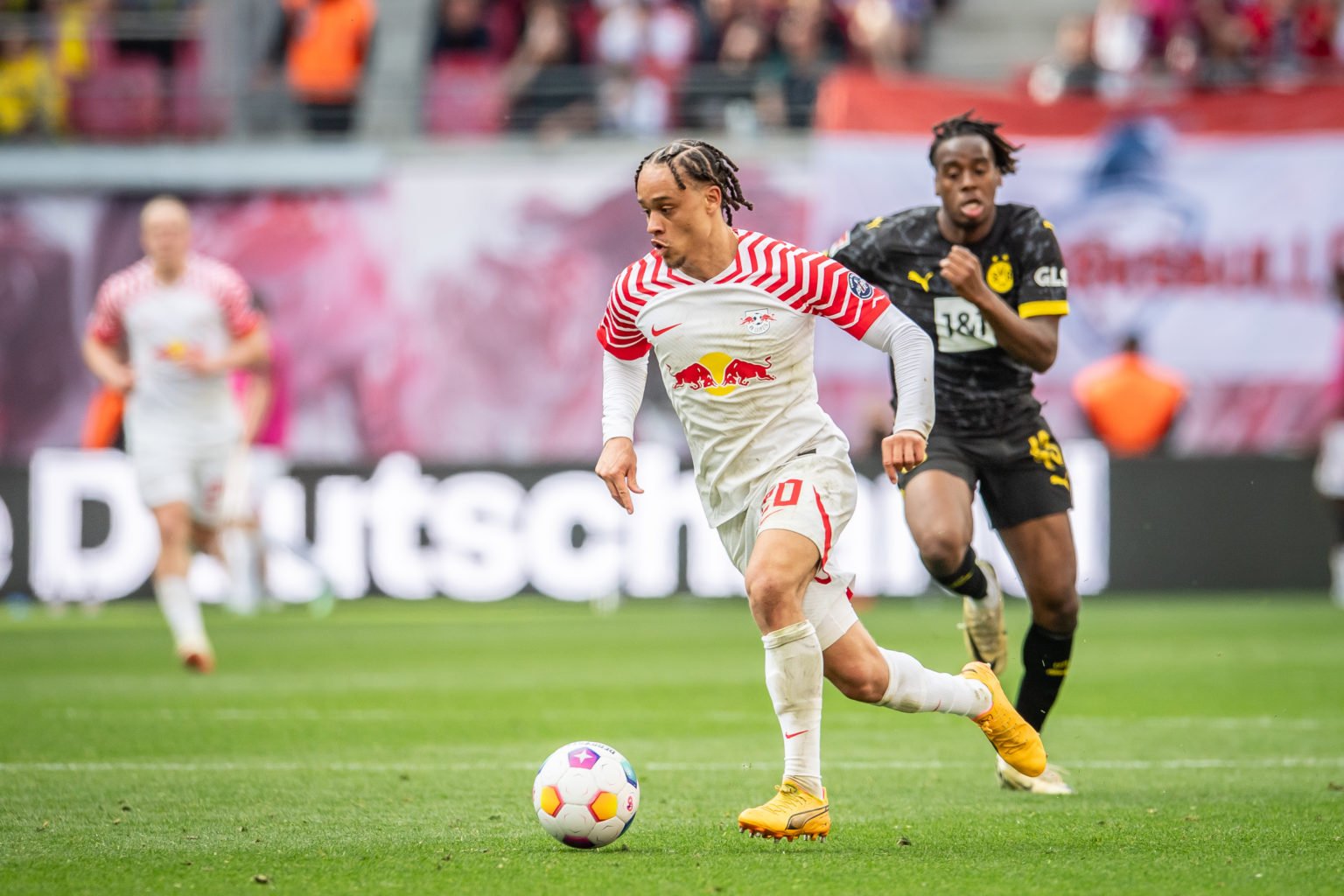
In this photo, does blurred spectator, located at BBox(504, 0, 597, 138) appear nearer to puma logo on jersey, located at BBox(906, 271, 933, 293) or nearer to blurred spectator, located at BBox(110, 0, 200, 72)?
blurred spectator, located at BBox(110, 0, 200, 72)

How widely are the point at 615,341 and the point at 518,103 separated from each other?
15.6 m

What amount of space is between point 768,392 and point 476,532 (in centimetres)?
1124

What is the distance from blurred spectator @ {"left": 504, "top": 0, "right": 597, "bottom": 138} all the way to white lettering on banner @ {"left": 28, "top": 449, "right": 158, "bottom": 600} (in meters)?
6.40

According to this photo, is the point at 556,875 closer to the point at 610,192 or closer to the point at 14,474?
the point at 14,474

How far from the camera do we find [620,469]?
19.2ft

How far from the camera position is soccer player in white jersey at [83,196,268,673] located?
36.9ft

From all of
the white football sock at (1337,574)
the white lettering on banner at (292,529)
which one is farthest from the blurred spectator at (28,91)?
the white football sock at (1337,574)

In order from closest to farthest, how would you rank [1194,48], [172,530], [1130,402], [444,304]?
1. [172,530]
2. [1130,402]
3. [1194,48]
4. [444,304]

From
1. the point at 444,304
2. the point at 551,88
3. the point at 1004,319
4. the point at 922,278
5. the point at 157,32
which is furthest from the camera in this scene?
the point at 157,32

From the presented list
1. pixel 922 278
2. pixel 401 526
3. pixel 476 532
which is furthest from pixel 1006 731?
pixel 401 526

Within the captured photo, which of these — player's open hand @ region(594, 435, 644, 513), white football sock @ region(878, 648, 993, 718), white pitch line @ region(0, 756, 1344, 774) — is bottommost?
white pitch line @ region(0, 756, 1344, 774)

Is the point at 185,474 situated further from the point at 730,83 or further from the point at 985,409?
the point at 730,83

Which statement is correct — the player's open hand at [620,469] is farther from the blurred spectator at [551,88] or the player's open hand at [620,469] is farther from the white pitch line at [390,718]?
the blurred spectator at [551,88]

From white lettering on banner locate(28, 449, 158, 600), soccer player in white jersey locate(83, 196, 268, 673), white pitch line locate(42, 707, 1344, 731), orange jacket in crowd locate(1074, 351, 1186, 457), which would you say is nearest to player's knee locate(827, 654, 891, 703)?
white pitch line locate(42, 707, 1344, 731)
